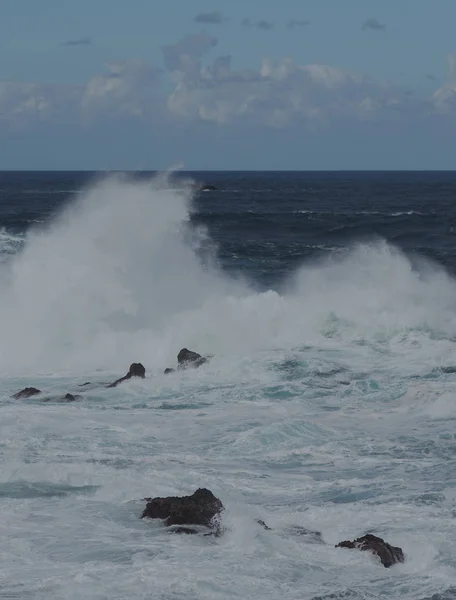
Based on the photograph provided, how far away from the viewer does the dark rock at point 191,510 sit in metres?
11.0

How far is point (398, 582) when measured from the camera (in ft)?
31.8

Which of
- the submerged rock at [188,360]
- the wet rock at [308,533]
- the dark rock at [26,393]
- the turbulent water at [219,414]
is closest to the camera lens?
the turbulent water at [219,414]

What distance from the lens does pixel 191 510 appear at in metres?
11.0

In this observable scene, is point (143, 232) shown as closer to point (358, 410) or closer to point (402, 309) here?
point (402, 309)

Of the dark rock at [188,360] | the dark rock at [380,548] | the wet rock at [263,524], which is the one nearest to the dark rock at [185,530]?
the wet rock at [263,524]

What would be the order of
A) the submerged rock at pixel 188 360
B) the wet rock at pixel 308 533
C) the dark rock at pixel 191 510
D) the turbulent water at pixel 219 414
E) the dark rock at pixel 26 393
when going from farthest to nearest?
1. the submerged rock at pixel 188 360
2. the dark rock at pixel 26 393
3. the dark rock at pixel 191 510
4. the wet rock at pixel 308 533
5. the turbulent water at pixel 219 414

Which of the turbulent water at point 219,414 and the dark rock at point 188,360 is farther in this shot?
the dark rock at point 188,360

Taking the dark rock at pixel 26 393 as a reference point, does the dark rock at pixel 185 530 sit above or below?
below

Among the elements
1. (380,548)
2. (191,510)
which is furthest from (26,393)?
(380,548)

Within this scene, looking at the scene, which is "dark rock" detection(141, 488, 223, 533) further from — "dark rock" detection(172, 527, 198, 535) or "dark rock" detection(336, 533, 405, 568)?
"dark rock" detection(336, 533, 405, 568)

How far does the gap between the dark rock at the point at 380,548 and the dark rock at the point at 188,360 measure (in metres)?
10.5

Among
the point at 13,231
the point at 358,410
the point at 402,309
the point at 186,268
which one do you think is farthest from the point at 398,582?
the point at 13,231

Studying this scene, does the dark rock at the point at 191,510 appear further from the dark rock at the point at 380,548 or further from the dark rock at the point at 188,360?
the dark rock at the point at 188,360

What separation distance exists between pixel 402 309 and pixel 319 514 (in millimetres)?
15341
